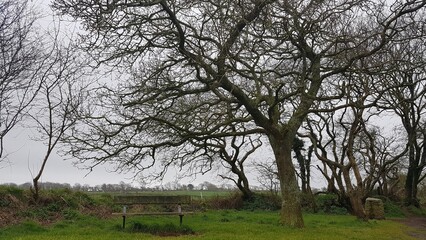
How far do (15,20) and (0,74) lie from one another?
1399mm

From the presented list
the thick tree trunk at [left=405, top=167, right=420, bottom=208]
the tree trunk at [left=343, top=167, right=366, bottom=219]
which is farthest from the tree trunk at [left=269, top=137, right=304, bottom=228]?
the thick tree trunk at [left=405, top=167, right=420, bottom=208]

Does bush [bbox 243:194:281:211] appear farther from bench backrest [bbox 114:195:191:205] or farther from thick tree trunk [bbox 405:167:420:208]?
bench backrest [bbox 114:195:191:205]

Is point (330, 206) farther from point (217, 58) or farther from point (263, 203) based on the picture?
point (217, 58)

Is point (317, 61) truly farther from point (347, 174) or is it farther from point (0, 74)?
point (0, 74)

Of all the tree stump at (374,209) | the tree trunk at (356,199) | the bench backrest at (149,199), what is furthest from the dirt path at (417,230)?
the bench backrest at (149,199)

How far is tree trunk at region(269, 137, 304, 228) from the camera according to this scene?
47.0 feet

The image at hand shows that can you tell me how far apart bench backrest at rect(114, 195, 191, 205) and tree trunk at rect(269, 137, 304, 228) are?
11.7 feet

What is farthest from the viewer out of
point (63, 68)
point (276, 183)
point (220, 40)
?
point (276, 183)

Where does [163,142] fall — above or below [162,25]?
below

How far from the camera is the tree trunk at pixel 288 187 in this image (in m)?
14.3

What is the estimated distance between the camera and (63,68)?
60.2ft

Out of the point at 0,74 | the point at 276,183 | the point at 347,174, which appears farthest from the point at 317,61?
the point at 276,183

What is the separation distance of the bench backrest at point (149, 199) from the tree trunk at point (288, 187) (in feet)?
11.7

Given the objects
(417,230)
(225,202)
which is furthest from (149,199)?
(225,202)
